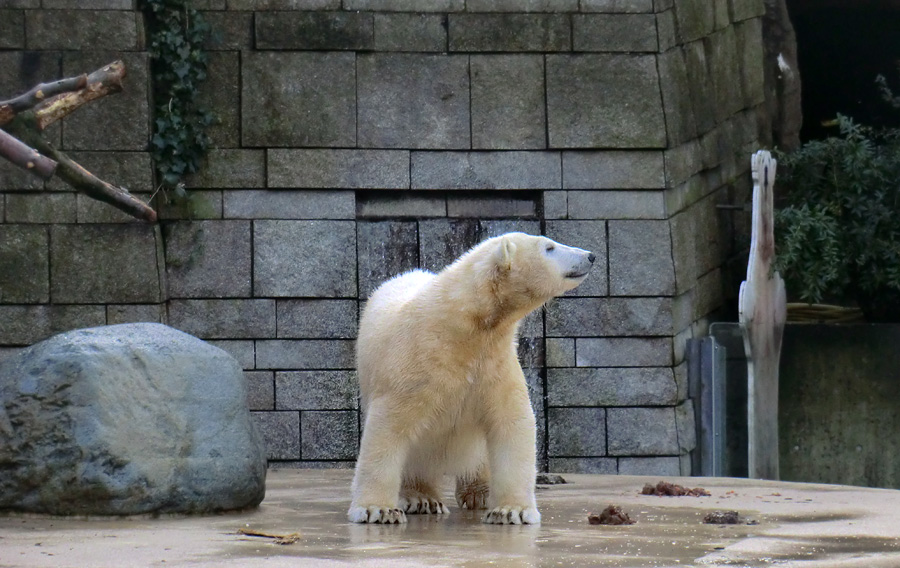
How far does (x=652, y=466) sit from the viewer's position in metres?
8.16

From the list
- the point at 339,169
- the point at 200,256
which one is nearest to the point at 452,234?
the point at 339,169

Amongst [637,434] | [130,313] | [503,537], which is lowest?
[503,537]

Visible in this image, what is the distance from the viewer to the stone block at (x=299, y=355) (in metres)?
8.05

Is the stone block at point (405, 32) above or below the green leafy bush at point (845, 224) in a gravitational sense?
above

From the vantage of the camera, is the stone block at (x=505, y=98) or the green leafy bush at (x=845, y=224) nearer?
the stone block at (x=505, y=98)

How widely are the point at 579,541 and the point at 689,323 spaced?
Answer: 3.97 meters

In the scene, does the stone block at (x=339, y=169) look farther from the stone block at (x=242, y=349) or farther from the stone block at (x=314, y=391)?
the stone block at (x=314, y=391)

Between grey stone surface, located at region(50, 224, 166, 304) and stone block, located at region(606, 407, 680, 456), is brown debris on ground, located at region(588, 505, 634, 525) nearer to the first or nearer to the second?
stone block, located at region(606, 407, 680, 456)

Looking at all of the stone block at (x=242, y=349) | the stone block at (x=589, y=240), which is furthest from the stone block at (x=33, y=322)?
the stone block at (x=589, y=240)

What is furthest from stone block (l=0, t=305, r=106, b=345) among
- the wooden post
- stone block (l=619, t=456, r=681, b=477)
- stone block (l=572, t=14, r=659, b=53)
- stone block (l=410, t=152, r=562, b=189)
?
the wooden post

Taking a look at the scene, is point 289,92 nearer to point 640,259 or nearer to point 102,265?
point 102,265

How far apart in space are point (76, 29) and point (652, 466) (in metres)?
4.33

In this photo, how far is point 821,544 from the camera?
15.5 feet

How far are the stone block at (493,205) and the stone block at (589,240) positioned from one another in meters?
0.19
